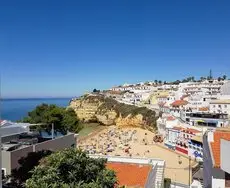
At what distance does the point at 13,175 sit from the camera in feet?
48.3

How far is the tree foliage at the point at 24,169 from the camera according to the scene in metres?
14.3

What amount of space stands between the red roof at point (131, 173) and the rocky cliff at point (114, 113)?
49721 mm

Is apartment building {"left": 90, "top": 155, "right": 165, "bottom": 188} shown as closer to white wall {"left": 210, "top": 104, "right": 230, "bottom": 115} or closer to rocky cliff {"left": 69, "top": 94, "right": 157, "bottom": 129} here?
white wall {"left": 210, "top": 104, "right": 230, "bottom": 115}

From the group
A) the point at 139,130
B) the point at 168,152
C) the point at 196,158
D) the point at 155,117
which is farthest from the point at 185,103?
the point at 196,158

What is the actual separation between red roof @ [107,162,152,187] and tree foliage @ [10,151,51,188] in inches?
166

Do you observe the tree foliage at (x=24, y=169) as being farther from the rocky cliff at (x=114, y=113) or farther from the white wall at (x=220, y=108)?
the rocky cliff at (x=114, y=113)

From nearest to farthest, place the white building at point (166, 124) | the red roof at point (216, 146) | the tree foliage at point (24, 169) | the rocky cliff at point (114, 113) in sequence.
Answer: the red roof at point (216, 146)
the tree foliage at point (24, 169)
the white building at point (166, 124)
the rocky cliff at point (114, 113)

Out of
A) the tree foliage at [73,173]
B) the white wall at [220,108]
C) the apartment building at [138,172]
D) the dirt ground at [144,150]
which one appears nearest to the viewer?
the tree foliage at [73,173]

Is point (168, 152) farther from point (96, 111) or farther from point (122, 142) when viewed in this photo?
point (96, 111)

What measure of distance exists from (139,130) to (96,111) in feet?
100

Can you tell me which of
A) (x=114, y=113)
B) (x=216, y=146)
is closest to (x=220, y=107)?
(x=114, y=113)

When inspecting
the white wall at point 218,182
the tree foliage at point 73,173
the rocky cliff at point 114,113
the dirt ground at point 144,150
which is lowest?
the dirt ground at point 144,150

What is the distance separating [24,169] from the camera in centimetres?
1525

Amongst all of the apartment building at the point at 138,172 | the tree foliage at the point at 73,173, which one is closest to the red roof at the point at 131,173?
the apartment building at the point at 138,172
